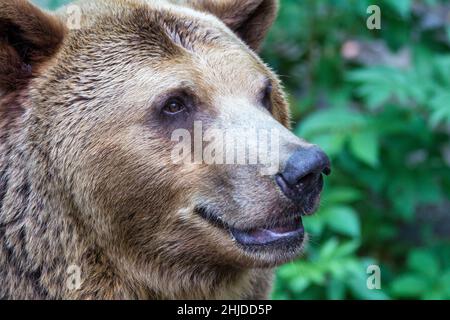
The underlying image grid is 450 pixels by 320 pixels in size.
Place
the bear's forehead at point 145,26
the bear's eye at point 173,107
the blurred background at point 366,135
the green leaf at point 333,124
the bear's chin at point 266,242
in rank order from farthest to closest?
the green leaf at point 333,124, the blurred background at point 366,135, the bear's forehead at point 145,26, the bear's eye at point 173,107, the bear's chin at point 266,242

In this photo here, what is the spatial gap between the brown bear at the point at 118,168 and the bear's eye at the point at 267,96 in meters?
0.16

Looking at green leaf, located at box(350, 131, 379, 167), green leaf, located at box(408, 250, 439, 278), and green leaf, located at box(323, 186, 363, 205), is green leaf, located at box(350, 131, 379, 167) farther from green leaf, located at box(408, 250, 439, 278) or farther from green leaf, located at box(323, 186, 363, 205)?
green leaf, located at box(408, 250, 439, 278)

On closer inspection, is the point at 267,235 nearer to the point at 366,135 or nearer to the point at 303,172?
the point at 303,172

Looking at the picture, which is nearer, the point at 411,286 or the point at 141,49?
the point at 141,49

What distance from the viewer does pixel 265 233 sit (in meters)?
3.95

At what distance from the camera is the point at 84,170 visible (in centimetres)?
404

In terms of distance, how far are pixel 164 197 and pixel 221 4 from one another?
1.33 metres

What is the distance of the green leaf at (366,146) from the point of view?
599 centimetres

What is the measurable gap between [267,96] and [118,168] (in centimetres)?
90
